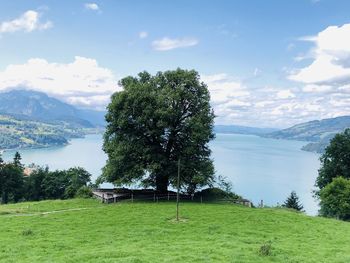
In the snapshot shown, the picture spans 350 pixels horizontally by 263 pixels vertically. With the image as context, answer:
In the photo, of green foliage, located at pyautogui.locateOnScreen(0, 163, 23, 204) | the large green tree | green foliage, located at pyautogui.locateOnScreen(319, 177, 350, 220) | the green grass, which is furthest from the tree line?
green foliage, located at pyautogui.locateOnScreen(319, 177, 350, 220)

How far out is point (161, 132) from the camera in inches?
1795

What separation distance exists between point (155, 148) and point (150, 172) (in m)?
2.81

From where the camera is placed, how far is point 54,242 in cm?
2558

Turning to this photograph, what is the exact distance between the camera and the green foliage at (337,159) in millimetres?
68188

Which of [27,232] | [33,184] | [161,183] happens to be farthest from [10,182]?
[27,232]

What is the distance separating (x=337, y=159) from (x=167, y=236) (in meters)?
50.6

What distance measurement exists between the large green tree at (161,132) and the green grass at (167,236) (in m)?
5.36

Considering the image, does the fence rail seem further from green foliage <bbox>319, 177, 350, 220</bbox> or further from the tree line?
the tree line

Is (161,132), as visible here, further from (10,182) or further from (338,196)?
(10,182)

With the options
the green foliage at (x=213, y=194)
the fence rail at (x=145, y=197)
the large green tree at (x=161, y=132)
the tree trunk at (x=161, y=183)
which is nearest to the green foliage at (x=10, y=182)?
the fence rail at (x=145, y=197)

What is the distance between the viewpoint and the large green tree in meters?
44.9

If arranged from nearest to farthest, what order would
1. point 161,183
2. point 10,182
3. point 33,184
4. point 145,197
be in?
point 145,197 → point 161,183 → point 10,182 → point 33,184

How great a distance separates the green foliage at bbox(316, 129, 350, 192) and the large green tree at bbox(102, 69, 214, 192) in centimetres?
3146

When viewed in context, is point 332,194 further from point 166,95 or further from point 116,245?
point 116,245
